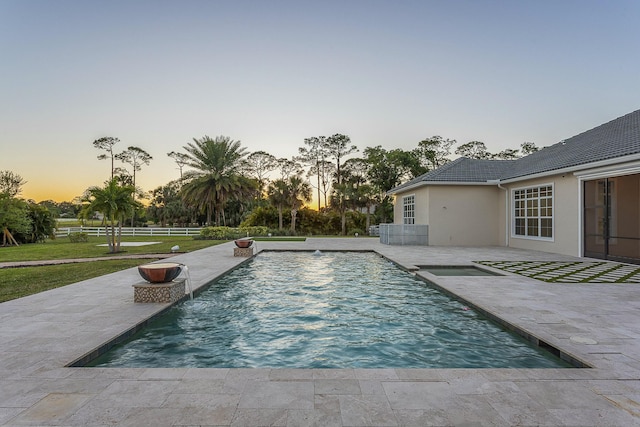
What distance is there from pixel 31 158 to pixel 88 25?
13.6m

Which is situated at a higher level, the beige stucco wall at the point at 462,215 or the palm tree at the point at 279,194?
the palm tree at the point at 279,194

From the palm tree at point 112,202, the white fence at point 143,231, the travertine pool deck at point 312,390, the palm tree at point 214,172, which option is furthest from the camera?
the palm tree at point 214,172

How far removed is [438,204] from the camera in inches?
661

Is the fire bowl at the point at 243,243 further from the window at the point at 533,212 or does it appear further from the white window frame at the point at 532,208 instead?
the window at the point at 533,212

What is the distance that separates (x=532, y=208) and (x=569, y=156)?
8.21ft

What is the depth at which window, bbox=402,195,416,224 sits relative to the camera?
63.2 ft

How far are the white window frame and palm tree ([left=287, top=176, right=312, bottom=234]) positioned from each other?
19.1 m

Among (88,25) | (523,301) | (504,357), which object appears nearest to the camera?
(504,357)

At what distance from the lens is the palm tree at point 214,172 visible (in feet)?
99.7

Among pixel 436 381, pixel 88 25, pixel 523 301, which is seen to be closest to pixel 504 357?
pixel 436 381

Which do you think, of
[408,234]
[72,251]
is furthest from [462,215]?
[72,251]

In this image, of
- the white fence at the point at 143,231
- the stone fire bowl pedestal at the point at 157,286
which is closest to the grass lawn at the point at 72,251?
the white fence at the point at 143,231

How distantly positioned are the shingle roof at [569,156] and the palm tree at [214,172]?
663 inches

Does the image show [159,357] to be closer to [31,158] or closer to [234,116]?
[234,116]
